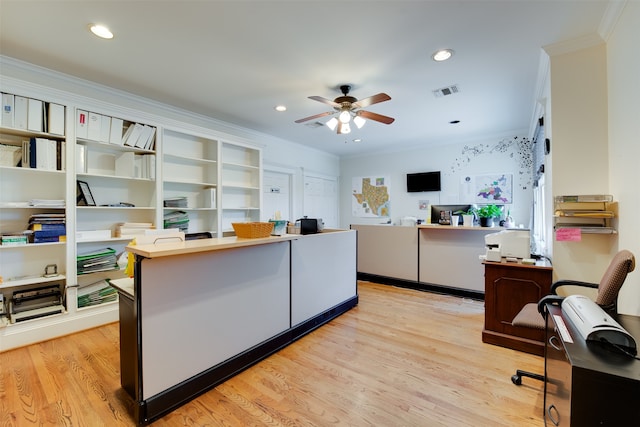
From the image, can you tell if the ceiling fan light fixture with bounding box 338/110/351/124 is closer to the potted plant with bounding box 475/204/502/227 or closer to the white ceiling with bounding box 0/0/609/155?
the white ceiling with bounding box 0/0/609/155

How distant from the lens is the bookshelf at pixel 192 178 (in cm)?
372

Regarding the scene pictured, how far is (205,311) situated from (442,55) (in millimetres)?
2827

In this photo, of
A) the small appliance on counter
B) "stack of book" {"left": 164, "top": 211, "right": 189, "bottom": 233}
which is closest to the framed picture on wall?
the small appliance on counter

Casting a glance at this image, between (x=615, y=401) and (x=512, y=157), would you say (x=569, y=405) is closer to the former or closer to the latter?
(x=615, y=401)

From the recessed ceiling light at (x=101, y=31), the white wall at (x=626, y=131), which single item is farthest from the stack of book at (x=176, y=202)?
the white wall at (x=626, y=131)

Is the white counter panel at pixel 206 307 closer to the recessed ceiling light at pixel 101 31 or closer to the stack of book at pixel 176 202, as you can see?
the recessed ceiling light at pixel 101 31

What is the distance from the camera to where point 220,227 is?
402 cm

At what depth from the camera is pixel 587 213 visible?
2.08 m

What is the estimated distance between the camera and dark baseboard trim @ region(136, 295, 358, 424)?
5.49ft

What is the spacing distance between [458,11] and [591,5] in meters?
0.87

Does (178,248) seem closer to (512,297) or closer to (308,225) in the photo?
(308,225)

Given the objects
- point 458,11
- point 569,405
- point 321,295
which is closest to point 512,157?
point 458,11

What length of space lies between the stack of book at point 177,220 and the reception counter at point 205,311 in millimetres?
1797

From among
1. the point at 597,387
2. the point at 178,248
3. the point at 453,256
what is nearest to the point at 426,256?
the point at 453,256
